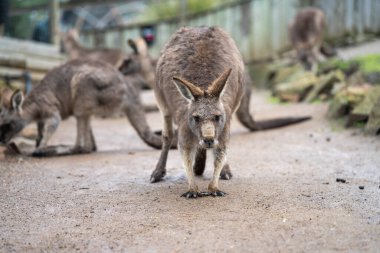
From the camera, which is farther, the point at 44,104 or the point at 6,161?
the point at 44,104

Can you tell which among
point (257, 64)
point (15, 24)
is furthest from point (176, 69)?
point (257, 64)

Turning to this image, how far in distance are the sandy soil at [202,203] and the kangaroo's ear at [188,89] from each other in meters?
0.81

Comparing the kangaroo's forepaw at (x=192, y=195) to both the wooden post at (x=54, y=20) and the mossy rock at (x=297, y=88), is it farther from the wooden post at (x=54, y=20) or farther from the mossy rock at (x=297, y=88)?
the wooden post at (x=54, y=20)

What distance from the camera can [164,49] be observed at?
523cm

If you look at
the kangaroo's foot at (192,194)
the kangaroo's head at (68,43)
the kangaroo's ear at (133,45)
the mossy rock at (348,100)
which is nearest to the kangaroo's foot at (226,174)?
the kangaroo's foot at (192,194)

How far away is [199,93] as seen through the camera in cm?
427

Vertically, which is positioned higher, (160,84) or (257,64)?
(160,84)

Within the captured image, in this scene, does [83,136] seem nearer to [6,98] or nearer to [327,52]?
[6,98]

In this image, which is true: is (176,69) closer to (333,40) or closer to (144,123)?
(144,123)

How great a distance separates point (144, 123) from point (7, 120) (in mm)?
1689

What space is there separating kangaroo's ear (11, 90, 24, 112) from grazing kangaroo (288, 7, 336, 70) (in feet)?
21.7

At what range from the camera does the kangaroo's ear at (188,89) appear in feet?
13.8

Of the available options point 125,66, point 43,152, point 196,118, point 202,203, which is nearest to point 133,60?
point 125,66

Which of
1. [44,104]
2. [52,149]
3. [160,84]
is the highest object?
[160,84]
